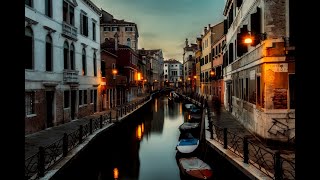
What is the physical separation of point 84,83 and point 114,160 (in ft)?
32.6

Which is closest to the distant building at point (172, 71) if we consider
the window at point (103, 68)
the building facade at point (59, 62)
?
the window at point (103, 68)

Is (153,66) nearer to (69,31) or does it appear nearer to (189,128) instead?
(189,128)

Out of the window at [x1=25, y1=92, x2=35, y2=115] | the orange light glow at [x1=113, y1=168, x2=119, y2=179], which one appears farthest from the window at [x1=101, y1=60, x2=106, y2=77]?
the orange light glow at [x1=113, y1=168, x2=119, y2=179]

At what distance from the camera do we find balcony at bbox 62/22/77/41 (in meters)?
19.2

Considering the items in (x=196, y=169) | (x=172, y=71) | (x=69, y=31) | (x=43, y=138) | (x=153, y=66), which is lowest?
(x=196, y=169)

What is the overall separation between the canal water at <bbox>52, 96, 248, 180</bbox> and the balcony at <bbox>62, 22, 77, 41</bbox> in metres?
7.14

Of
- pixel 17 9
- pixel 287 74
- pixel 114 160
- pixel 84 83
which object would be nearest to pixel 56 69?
pixel 84 83

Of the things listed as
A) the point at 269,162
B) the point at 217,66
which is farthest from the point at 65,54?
the point at 217,66

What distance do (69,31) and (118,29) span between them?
42455 mm

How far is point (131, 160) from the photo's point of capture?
16000mm

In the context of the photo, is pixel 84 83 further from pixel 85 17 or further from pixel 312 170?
pixel 312 170

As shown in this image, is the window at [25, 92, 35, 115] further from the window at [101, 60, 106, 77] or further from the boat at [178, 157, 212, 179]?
the window at [101, 60, 106, 77]

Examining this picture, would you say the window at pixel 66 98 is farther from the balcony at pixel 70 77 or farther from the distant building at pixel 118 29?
the distant building at pixel 118 29

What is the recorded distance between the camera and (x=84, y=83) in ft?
77.5
